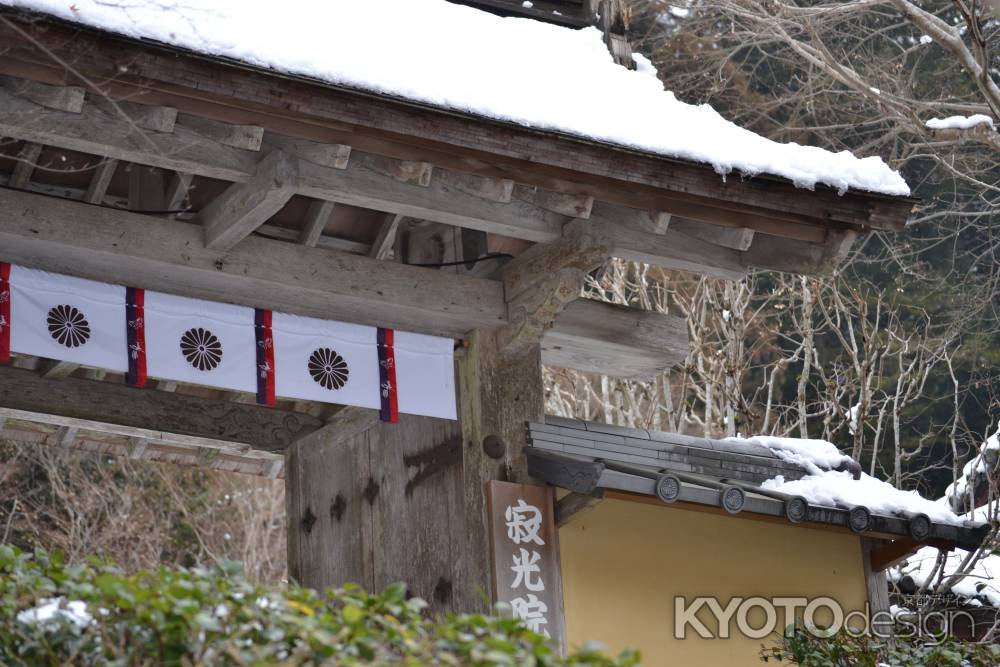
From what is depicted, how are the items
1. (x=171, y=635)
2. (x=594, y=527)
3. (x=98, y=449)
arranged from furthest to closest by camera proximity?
(x=98, y=449) < (x=594, y=527) < (x=171, y=635)

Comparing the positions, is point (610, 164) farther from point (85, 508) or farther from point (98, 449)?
point (85, 508)

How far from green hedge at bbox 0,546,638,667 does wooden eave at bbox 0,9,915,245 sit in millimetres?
2122

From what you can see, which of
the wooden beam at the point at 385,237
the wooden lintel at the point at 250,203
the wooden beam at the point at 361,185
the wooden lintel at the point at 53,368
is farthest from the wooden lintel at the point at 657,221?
the wooden lintel at the point at 53,368

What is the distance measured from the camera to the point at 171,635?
3605mm

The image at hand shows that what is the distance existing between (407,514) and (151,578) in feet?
12.2

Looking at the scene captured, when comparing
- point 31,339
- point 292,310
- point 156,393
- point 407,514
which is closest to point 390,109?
point 292,310

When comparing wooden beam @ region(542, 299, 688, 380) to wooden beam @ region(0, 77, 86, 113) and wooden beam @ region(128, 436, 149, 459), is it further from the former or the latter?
wooden beam @ region(128, 436, 149, 459)

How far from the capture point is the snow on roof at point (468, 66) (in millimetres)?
5613

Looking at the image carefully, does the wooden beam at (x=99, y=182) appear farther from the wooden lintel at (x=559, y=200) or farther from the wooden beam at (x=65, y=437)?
the wooden beam at (x=65, y=437)

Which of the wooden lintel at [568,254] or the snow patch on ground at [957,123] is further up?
the snow patch on ground at [957,123]

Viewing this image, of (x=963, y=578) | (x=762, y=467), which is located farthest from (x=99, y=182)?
(x=963, y=578)

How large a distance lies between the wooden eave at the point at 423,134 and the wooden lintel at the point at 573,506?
1677 millimetres

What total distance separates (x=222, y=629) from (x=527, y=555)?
3558 mm

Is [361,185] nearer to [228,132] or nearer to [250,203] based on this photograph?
[250,203]
